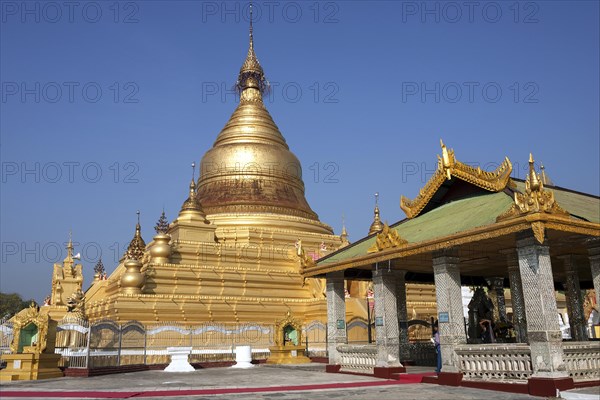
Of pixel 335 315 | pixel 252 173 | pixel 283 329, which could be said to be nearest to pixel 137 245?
pixel 252 173

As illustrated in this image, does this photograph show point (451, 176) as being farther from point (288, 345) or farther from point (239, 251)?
point (239, 251)

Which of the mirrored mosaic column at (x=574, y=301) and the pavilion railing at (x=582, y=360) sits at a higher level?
the mirrored mosaic column at (x=574, y=301)

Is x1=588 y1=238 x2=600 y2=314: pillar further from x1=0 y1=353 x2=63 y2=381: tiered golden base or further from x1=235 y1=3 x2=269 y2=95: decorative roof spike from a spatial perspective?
x1=235 y1=3 x2=269 y2=95: decorative roof spike

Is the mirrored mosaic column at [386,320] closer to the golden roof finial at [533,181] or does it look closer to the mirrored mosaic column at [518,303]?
the mirrored mosaic column at [518,303]

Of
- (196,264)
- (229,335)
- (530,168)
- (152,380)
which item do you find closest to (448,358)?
(530,168)

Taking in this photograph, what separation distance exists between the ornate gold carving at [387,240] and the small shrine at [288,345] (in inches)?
367

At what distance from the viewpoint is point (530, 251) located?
11938mm

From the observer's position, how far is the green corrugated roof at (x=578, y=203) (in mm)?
13077

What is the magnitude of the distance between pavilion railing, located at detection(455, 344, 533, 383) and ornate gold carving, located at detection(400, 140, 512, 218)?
4.11 metres

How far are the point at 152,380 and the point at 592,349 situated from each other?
1127 cm

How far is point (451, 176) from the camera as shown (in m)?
15.8

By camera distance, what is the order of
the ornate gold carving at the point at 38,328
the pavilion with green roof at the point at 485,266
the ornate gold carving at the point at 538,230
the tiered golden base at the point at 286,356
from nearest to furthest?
the ornate gold carving at the point at 538,230, the pavilion with green roof at the point at 485,266, the ornate gold carving at the point at 38,328, the tiered golden base at the point at 286,356

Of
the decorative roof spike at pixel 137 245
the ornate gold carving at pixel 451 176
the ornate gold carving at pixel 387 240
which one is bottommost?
the ornate gold carving at pixel 387 240

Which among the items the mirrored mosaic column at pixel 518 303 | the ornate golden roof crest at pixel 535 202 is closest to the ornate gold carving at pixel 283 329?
the mirrored mosaic column at pixel 518 303
